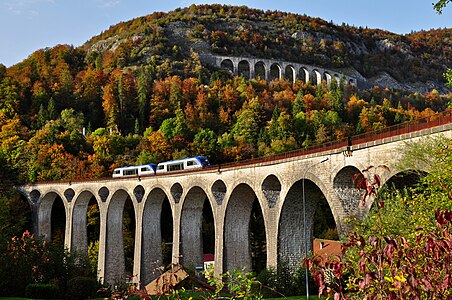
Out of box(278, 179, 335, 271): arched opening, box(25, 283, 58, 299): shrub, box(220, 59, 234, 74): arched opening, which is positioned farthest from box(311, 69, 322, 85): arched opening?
box(25, 283, 58, 299): shrub

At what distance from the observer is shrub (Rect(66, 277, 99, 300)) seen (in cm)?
2561

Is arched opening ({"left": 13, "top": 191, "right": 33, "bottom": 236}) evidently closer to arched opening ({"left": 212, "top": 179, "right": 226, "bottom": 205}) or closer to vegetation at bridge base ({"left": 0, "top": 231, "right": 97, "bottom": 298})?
vegetation at bridge base ({"left": 0, "top": 231, "right": 97, "bottom": 298})

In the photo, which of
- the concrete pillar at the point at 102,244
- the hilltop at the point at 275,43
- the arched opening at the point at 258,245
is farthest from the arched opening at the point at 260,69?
the concrete pillar at the point at 102,244

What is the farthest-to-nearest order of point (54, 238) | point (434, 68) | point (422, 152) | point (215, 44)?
1. point (434, 68)
2. point (215, 44)
3. point (54, 238)
4. point (422, 152)

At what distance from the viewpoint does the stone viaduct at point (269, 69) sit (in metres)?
115

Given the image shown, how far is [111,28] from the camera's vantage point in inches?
5315

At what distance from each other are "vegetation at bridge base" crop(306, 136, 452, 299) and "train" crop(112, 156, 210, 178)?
23.5 metres

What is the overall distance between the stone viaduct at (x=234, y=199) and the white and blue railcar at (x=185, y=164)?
62.5 inches

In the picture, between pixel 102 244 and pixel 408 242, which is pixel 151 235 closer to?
pixel 102 244

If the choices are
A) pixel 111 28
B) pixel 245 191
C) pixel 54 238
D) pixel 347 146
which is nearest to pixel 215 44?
→ pixel 111 28

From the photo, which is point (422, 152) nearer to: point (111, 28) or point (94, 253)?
point (94, 253)

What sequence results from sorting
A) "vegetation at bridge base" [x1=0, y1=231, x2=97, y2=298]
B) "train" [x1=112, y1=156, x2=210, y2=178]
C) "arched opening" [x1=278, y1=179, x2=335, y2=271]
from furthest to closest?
"train" [x1=112, y1=156, x2=210, y2=178] < "arched opening" [x1=278, y1=179, x2=335, y2=271] < "vegetation at bridge base" [x1=0, y1=231, x2=97, y2=298]

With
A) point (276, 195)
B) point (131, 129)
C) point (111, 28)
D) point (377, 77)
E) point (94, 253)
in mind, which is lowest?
point (94, 253)

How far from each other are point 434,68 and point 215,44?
78.1 metres
